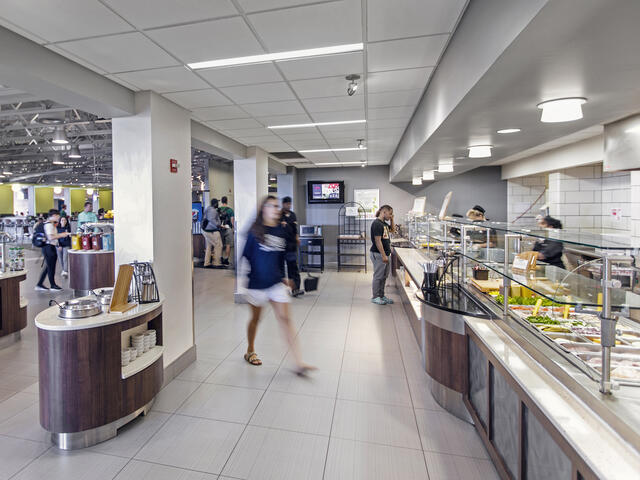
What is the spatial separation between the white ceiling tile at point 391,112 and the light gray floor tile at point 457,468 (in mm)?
3344

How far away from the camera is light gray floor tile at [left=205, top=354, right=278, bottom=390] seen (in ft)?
10.7

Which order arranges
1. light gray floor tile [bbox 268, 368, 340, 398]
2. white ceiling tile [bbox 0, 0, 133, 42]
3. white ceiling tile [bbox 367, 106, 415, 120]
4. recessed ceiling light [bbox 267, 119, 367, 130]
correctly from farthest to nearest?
recessed ceiling light [bbox 267, 119, 367, 130], white ceiling tile [bbox 367, 106, 415, 120], light gray floor tile [bbox 268, 368, 340, 398], white ceiling tile [bbox 0, 0, 133, 42]

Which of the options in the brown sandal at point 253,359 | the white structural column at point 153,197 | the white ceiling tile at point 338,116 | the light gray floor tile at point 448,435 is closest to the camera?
Answer: the light gray floor tile at point 448,435

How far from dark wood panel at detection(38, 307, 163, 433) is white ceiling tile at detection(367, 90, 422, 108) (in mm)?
3064

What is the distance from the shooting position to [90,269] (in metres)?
6.16

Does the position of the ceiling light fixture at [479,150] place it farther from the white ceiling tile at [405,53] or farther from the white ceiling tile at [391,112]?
the white ceiling tile at [405,53]

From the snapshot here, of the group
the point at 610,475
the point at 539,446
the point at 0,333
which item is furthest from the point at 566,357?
the point at 0,333

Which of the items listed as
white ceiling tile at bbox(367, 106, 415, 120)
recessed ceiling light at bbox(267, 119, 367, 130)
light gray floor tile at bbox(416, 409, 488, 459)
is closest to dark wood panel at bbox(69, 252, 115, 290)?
recessed ceiling light at bbox(267, 119, 367, 130)

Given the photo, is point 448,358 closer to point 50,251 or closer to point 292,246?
point 292,246

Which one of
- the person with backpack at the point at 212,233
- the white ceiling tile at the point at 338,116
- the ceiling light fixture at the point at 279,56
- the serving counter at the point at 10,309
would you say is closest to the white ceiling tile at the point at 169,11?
the ceiling light fixture at the point at 279,56

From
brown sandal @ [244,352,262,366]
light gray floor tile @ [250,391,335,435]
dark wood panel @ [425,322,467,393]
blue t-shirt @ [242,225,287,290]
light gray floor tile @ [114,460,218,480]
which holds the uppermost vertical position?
blue t-shirt @ [242,225,287,290]

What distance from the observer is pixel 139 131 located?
10.7 ft

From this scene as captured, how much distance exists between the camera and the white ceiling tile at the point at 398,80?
2.97m

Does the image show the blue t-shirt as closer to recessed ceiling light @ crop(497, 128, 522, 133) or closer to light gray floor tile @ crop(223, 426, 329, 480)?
light gray floor tile @ crop(223, 426, 329, 480)
